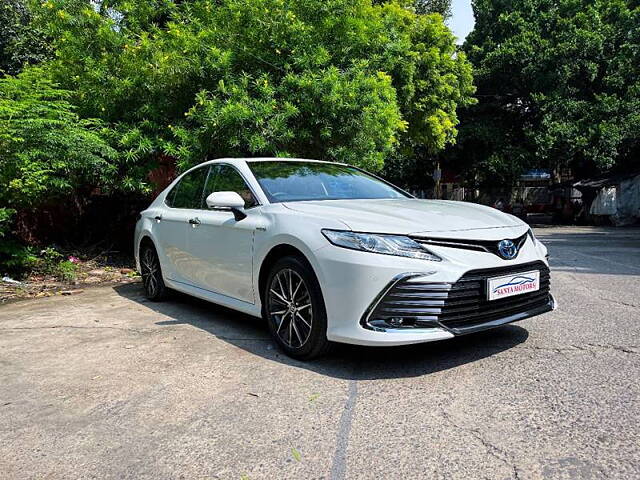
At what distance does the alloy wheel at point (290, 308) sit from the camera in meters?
3.56

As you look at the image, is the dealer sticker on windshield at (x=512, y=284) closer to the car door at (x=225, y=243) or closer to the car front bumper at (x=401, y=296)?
the car front bumper at (x=401, y=296)

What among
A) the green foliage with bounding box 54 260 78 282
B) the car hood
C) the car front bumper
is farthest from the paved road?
the green foliage with bounding box 54 260 78 282

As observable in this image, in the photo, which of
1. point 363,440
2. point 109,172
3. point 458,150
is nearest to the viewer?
point 363,440

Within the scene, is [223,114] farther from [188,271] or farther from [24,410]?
[24,410]

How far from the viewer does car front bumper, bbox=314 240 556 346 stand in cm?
313

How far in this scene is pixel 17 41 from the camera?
17.6m

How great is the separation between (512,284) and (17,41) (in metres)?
19.3

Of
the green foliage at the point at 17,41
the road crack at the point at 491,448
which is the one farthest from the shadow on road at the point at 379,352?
the green foliage at the point at 17,41

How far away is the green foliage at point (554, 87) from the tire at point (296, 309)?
20.2 metres

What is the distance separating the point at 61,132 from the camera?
23.2 ft

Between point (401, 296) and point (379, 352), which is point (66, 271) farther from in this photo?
point (401, 296)

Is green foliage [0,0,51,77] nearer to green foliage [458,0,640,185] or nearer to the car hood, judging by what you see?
the car hood

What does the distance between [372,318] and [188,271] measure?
2370 millimetres

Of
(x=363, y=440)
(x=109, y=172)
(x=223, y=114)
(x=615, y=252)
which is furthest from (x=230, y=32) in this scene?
(x=615, y=252)
